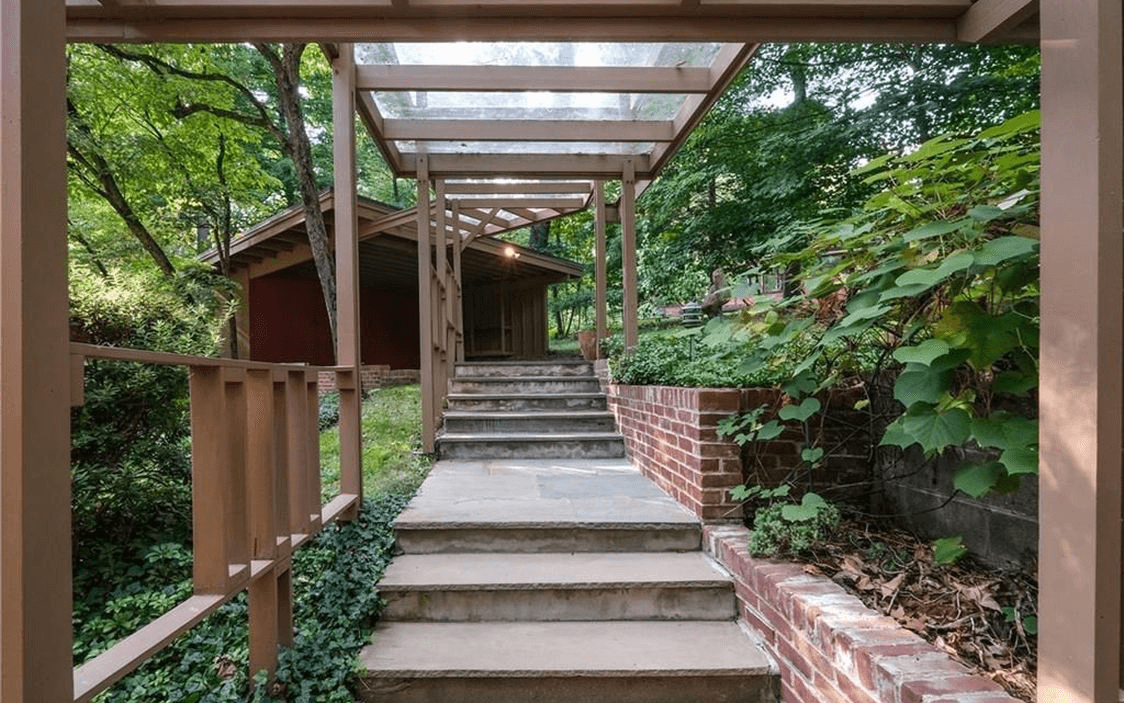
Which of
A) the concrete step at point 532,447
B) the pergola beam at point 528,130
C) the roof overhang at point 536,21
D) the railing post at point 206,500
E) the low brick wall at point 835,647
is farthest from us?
the concrete step at point 532,447

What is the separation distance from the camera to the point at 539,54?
11.2ft

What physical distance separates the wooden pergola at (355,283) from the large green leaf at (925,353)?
290mm

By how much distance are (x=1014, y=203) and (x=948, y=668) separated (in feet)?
4.32

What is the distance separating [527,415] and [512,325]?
6380 millimetres

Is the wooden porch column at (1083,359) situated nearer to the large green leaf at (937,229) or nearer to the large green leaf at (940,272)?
the large green leaf at (940,272)

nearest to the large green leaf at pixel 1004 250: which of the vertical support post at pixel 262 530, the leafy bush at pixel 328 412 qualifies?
the vertical support post at pixel 262 530

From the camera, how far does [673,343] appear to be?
13.8 ft

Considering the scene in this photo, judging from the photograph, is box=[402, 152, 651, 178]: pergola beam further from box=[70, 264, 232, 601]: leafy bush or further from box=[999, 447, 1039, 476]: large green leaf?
box=[999, 447, 1039, 476]: large green leaf

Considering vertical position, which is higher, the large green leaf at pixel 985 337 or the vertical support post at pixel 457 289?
the vertical support post at pixel 457 289

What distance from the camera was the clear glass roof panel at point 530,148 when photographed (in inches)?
197

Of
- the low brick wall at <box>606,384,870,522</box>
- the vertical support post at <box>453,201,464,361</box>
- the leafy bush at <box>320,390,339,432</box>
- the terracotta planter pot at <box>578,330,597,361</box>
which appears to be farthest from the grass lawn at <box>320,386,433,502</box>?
the terracotta planter pot at <box>578,330,597,361</box>

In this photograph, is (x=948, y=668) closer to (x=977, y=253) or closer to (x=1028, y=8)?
(x=977, y=253)

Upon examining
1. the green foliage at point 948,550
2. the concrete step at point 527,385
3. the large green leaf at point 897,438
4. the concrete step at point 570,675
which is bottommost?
the concrete step at point 570,675

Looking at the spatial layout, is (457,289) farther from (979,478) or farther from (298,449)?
(979,478)
